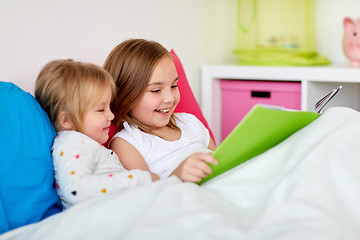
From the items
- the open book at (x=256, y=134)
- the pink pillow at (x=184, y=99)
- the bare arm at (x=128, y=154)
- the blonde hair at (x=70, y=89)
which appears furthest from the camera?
the pink pillow at (x=184, y=99)

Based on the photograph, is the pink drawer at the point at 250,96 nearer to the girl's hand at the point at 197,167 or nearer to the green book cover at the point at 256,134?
the green book cover at the point at 256,134

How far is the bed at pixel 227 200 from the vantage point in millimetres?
811

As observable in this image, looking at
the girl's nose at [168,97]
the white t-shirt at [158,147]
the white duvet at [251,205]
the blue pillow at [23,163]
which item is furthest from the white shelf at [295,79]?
the blue pillow at [23,163]

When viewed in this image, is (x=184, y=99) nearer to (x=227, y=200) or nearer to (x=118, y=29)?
(x=118, y=29)

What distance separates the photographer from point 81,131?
1123 mm

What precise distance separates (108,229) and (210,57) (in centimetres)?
183

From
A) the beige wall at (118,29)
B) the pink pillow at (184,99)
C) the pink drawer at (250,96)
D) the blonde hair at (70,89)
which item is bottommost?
the pink drawer at (250,96)

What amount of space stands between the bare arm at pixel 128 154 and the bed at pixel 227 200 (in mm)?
261

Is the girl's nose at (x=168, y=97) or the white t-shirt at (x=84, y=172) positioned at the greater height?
the girl's nose at (x=168, y=97)

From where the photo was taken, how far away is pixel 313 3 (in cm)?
256

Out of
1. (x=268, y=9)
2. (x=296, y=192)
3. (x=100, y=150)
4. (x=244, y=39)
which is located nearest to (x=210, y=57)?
(x=244, y=39)

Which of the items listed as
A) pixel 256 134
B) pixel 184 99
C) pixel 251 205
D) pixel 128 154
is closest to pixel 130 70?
pixel 128 154

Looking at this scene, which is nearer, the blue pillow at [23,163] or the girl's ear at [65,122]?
the blue pillow at [23,163]

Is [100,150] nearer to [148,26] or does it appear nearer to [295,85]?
[148,26]
